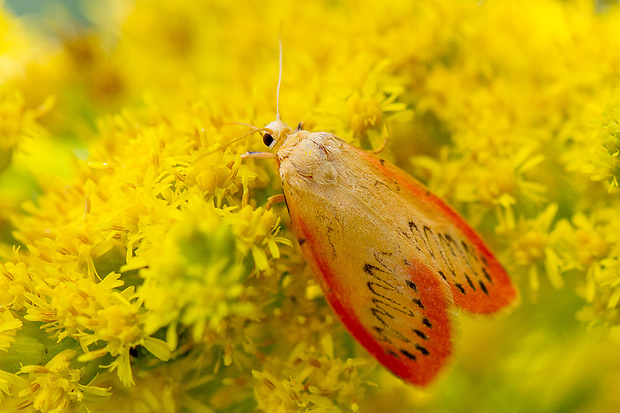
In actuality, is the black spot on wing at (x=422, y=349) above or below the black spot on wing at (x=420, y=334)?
below

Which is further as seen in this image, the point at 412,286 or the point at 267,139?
the point at 267,139

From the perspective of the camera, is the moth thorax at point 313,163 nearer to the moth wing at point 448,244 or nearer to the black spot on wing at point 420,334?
the moth wing at point 448,244

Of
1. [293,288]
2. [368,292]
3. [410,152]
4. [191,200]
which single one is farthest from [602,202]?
[191,200]

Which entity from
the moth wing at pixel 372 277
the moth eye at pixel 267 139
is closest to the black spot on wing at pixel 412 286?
Answer: the moth wing at pixel 372 277

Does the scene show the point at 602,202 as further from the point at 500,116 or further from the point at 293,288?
the point at 293,288

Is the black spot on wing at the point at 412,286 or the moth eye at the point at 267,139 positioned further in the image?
the moth eye at the point at 267,139

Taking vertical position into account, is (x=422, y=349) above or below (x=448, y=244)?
below

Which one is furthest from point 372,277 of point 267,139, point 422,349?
point 267,139

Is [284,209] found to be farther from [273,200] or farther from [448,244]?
[448,244]
